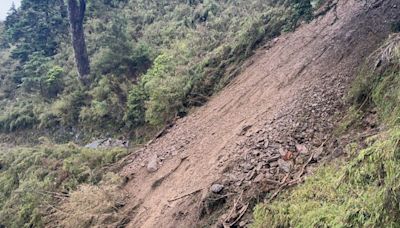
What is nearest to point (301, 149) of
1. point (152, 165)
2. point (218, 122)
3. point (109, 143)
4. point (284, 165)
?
point (284, 165)

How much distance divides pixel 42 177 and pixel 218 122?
3877 mm

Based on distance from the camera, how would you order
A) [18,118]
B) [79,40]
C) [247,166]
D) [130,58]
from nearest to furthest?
[247,166] → [130,58] → [18,118] → [79,40]

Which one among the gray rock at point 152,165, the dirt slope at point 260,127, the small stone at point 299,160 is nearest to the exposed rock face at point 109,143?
the dirt slope at point 260,127

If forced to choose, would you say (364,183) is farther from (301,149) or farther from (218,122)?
(218,122)

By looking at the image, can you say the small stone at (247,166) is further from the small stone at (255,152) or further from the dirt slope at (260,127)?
the small stone at (255,152)

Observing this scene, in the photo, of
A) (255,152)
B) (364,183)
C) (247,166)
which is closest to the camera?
(364,183)

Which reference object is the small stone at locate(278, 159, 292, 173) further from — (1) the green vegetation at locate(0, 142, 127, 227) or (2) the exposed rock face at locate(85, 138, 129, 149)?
(2) the exposed rock face at locate(85, 138, 129, 149)

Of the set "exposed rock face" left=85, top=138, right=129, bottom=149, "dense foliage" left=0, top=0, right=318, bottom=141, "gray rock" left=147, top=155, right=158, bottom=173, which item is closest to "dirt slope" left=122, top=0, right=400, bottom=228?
"gray rock" left=147, top=155, right=158, bottom=173

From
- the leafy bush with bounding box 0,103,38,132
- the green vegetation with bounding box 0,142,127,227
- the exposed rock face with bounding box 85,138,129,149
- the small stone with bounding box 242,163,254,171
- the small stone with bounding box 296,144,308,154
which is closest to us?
the small stone with bounding box 296,144,308,154

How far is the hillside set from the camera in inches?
156

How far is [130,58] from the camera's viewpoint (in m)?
11.0

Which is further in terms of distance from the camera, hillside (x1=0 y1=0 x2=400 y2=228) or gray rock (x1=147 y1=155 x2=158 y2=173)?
gray rock (x1=147 y1=155 x2=158 y2=173)

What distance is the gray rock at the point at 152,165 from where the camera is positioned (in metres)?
6.96

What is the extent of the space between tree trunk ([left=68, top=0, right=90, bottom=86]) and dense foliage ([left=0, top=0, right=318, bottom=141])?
1.24 ft
